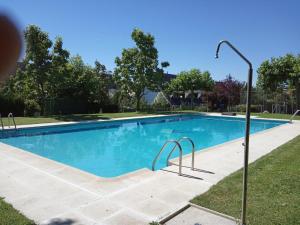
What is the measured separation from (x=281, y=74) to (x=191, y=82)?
11587 mm

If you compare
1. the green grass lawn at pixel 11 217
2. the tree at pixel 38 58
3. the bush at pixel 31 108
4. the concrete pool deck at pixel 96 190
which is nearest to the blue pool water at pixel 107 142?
the concrete pool deck at pixel 96 190

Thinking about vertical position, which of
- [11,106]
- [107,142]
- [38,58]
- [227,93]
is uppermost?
[38,58]

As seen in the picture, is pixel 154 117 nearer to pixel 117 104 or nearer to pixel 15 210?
pixel 117 104

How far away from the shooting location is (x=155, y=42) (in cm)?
2611

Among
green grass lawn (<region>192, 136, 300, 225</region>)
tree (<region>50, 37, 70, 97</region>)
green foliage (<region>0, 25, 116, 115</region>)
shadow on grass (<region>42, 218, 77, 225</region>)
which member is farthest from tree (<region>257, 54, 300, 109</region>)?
shadow on grass (<region>42, 218, 77, 225</region>)

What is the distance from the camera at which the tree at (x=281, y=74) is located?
86.0 feet

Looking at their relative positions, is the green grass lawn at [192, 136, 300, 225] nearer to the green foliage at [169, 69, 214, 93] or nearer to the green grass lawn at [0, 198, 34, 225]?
the green grass lawn at [0, 198, 34, 225]

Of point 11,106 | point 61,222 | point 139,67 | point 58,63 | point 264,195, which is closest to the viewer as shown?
point 61,222

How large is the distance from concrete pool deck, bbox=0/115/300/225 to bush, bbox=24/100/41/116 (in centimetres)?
1315

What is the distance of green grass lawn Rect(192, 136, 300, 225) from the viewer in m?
4.09

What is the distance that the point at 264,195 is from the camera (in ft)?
16.1

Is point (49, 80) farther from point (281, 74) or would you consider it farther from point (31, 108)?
point (281, 74)

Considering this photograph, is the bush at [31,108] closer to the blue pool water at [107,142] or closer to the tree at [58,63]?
the tree at [58,63]

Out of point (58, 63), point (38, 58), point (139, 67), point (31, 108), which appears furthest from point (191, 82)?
point (38, 58)
